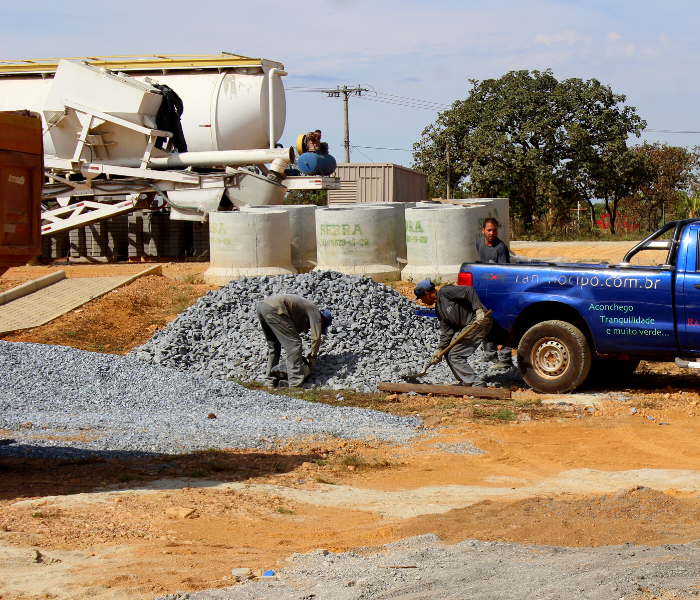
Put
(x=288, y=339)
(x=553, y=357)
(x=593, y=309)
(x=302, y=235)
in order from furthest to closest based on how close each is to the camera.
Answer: (x=302, y=235) → (x=288, y=339) → (x=553, y=357) → (x=593, y=309)

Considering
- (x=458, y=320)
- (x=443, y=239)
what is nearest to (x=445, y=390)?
(x=458, y=320)

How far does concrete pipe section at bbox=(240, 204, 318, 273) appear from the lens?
→ 18.8 metres

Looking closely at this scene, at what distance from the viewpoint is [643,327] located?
389 inches

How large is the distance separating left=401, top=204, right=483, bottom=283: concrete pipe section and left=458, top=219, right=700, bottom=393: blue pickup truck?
242 inches

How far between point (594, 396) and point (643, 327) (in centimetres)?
110

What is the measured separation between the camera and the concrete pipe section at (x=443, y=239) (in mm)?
16969

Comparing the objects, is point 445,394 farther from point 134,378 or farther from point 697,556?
point 697,556

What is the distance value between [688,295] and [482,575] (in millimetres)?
6200

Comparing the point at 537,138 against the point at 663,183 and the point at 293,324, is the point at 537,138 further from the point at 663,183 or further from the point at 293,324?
the point at 293,324

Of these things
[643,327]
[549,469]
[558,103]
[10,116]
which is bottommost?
[549,469]

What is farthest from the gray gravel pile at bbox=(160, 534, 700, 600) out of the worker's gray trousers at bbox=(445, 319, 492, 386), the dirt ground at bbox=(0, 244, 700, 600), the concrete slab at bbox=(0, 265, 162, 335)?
the concrete slab at bbox=(0, 265, 162, 335)

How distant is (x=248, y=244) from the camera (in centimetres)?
1764

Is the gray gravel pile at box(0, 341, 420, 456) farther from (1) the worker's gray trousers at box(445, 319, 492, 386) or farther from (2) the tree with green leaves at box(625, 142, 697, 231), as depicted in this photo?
(2) the tree with green leaves at box(625, 142, 697, 231)

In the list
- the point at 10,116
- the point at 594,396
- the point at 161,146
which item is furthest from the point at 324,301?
the point at 161,146
